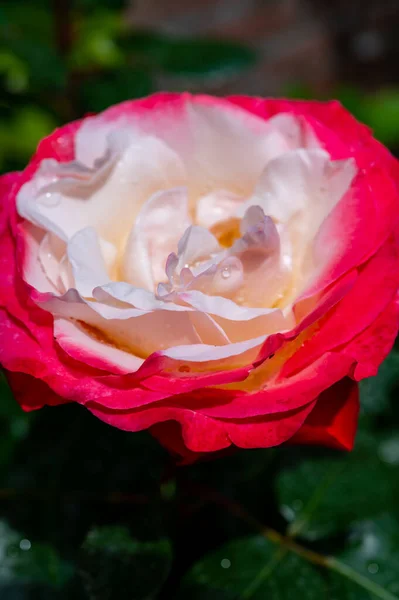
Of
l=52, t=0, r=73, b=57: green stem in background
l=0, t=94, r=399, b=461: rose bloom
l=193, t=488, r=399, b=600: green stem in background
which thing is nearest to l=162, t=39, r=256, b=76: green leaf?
l=52, t=0, r=73, b=57: green stem in background

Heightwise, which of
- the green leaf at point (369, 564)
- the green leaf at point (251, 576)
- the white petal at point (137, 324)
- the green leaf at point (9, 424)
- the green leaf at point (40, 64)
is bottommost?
the green leaf at point (369, 564)

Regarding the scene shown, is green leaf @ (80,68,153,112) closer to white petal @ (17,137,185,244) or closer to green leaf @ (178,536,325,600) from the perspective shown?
white petal @ (17,137,185,244)

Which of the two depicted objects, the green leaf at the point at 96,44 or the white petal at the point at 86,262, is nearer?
the white petal at the point at 86,262

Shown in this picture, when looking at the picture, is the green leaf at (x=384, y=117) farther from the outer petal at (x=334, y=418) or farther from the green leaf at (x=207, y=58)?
the outer petal at (x=334, y=418)

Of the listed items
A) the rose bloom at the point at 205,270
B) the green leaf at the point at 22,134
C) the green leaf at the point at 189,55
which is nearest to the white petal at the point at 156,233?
the rose bloom at the point at 205,270

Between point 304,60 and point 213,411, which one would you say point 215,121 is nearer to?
point 213,411

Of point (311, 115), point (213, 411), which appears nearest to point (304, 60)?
point (311, 115)
